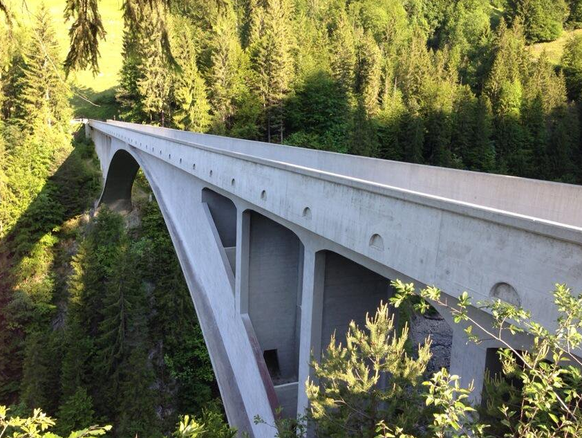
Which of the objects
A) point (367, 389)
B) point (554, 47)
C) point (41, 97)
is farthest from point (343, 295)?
point (554, 47)

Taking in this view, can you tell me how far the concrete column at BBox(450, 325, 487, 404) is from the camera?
3682 mm

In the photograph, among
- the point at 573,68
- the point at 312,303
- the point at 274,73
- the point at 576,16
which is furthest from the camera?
the point at 576,16

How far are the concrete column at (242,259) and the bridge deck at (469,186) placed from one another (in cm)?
129

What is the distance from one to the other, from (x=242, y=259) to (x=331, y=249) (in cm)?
312

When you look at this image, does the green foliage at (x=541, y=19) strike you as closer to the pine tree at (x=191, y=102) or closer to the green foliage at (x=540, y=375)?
the pine tree at (x=191, y=102)

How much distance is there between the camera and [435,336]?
19.4 m

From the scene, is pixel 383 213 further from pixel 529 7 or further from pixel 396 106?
pixel 529 7

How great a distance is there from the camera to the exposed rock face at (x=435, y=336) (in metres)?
16.5

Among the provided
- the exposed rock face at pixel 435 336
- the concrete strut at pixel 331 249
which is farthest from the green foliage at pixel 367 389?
the exposed rock face at pixel 435 336

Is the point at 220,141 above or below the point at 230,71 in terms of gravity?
below

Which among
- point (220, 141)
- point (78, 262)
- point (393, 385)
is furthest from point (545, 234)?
point (78, 262)

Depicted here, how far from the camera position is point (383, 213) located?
464 centimetres

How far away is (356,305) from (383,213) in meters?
2.17

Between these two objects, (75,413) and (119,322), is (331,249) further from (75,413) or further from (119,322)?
(119,322)
